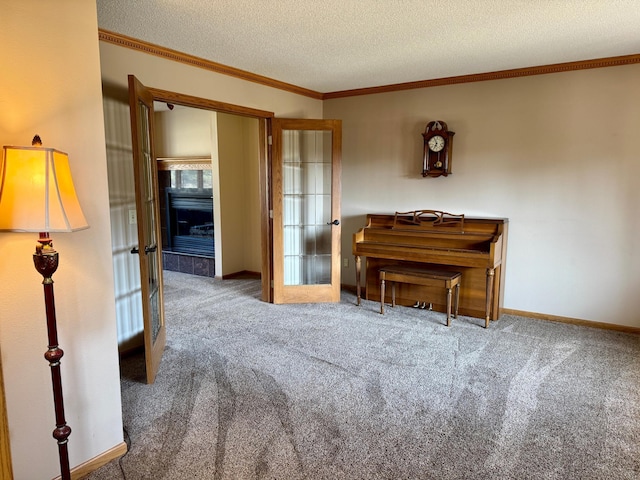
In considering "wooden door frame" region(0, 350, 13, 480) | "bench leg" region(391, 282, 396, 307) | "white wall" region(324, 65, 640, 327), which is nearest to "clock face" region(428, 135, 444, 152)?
"white wall" region(324, 65, 640, 327)

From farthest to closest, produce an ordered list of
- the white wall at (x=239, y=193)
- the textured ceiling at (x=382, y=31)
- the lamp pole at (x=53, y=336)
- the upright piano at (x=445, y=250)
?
the white wall at (x=239, y=193) → the upright piano at (x=445, y=250) → the textured ceiling at (x=382, y=31) → the lamp pole at (x=53, y=336)

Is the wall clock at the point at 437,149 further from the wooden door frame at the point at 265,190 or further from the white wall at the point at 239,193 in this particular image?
the white wall at the point at 239,193

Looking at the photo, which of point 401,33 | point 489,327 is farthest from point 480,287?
point 401,33

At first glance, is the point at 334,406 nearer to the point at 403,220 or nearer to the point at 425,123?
the point at 403,220

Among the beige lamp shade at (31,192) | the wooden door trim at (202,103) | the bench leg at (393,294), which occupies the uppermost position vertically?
the wooden door trim at (202,103)

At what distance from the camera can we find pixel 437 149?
4.36 meters

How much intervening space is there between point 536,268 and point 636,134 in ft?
4.74

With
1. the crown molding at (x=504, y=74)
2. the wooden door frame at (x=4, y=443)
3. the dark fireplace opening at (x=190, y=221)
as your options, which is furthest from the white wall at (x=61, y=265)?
the dark fireplace opening at (x=190, y=221)

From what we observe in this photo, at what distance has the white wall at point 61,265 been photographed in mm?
1655

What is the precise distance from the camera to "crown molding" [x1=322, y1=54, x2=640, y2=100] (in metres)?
3.59

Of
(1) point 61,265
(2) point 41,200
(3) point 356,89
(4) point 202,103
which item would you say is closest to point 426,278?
(3) point 356,89

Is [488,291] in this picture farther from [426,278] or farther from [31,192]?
[31,192]

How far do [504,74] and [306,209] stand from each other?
2.46m

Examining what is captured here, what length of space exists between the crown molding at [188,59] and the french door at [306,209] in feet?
1.49
